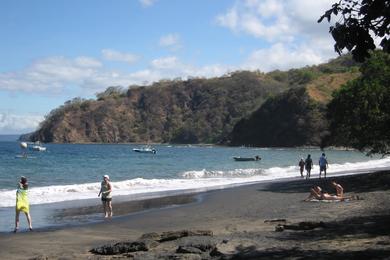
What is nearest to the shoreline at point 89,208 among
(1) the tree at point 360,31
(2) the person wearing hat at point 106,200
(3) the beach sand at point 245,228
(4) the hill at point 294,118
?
(3) the beach sand at point 245,228

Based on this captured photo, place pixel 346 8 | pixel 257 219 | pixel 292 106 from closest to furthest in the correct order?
pixel 346 8, pixel 257 219, pixel 292 106

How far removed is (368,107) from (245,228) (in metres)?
14.2

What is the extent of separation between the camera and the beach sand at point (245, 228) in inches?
359

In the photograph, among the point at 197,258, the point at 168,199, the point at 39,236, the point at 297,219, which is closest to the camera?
the point at 197,258

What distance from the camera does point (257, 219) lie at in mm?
15195

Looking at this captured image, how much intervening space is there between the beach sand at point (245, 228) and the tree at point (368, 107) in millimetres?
3013

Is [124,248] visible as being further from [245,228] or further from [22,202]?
[22,202]

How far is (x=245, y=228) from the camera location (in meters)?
13.1

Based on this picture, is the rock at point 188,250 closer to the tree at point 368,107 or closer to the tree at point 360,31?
the tree at point 360,31

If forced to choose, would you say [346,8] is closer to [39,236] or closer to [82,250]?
[82,250]

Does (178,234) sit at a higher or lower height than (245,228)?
higher

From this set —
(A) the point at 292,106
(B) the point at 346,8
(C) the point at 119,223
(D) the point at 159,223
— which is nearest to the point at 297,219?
(D) the point at 159,223

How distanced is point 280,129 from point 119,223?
13576 cm

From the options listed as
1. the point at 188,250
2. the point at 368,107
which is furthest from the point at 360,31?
the point at 368,107
